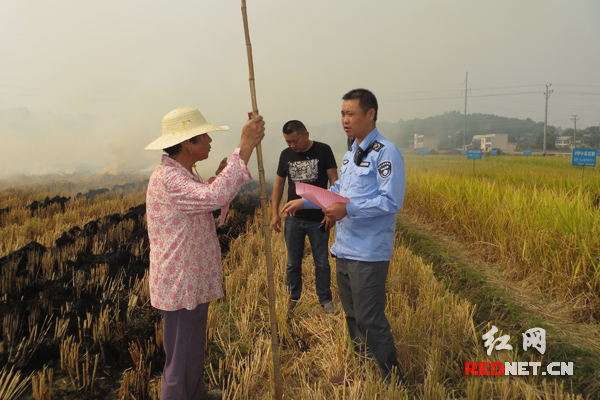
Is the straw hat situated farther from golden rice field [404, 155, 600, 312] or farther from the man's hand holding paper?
golden rice field [404, 155, 600, 312]

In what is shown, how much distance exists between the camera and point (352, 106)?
238 cm

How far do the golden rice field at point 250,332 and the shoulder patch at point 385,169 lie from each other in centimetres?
118

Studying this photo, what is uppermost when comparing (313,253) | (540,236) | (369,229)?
(369,229)

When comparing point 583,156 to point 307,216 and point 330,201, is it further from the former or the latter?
point 330,201

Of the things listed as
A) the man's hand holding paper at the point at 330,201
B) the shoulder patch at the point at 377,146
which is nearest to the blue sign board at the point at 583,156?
the shoulder patch at the point at 377,146

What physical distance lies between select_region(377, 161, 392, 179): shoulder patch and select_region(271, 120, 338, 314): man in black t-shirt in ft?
5.02

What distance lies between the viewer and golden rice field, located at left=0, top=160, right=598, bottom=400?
8.05 feet

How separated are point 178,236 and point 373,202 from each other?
3.72ft

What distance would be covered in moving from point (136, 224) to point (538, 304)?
667cm

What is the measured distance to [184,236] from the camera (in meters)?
2.06

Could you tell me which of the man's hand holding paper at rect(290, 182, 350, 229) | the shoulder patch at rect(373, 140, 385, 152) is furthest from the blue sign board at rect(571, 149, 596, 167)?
the man's hand holding paper at rect(290, 182, 350, 229)

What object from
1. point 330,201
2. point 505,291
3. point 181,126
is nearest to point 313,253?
point 330,201

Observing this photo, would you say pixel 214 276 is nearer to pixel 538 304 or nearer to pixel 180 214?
pixel 180 214

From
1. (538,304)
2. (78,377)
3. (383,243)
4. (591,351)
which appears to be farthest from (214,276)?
(538,304)
